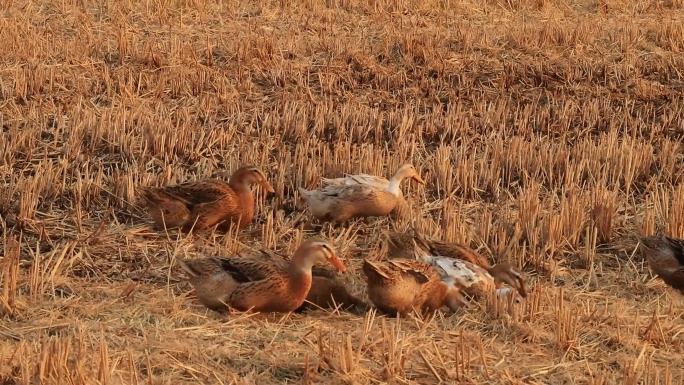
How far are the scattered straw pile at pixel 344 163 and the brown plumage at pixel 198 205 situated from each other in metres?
0.13

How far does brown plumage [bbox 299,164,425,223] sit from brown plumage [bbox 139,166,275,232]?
0.47m

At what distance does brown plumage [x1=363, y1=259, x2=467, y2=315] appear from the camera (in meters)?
5.63

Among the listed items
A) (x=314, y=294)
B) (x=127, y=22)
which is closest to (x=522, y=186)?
(x=314, y=294)

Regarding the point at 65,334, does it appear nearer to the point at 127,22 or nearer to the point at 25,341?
the point at 25,341

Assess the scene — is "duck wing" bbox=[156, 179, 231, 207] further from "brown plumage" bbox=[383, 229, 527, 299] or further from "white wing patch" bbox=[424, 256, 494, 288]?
"white wing patch" bbox=[424, 256, 494, 288]

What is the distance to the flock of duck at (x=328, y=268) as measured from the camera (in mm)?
5633

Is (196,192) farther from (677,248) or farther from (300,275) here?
(677,248)

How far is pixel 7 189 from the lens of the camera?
748 centimetres

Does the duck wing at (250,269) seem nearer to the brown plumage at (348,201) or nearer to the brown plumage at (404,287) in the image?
the brown plumage at (404,287)

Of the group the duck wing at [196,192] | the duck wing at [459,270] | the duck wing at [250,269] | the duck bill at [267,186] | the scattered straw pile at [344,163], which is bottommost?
the scattered straw pile at [344,163]

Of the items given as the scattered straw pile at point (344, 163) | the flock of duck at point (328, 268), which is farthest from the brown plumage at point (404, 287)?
the scattered straw pile at point (344, 163)

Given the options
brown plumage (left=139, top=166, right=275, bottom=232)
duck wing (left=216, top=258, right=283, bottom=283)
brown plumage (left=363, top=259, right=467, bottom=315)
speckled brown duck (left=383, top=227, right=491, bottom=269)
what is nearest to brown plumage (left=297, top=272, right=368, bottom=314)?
brown plumage (left=363, top=259, right=467, bottom=315)

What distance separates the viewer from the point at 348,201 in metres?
7.21

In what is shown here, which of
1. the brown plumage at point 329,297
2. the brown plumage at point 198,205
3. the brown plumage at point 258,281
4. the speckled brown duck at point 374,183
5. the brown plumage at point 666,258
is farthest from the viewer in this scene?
the speckled brown duck at point 374,183
